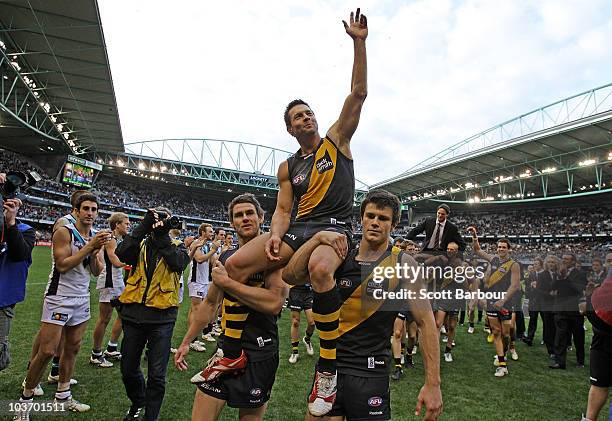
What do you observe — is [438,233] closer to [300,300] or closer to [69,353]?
[300,300]

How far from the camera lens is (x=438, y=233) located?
7.71 metres

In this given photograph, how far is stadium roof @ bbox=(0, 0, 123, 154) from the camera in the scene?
17.7 metres

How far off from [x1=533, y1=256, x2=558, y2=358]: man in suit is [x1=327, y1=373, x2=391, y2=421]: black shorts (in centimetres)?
848

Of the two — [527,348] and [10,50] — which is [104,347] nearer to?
[527,348]

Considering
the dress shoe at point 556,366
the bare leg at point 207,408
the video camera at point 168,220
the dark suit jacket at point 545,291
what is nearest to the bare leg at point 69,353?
the video camera at point 168,220

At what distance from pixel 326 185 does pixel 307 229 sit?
Result: 19.1 inches

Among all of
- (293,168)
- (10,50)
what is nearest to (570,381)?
(293,168)

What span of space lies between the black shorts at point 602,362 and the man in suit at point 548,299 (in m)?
5.75

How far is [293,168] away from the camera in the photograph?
378cm

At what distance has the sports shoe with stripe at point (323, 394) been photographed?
8.23 feet

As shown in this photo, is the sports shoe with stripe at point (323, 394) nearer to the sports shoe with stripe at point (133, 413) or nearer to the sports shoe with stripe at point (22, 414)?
the sports shoe with stripe at point (133, 413)

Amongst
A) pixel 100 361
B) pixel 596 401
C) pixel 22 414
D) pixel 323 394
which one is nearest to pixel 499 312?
pixel 596 401

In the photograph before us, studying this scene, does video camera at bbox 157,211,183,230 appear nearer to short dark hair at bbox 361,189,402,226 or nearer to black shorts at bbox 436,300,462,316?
short dark hair at bbox 361,189,402,226

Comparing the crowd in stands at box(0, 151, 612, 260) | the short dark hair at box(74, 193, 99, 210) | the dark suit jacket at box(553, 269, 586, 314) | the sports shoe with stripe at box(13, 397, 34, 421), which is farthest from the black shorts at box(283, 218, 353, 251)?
the crowd in stands at box(0, 151, 612, 260)
